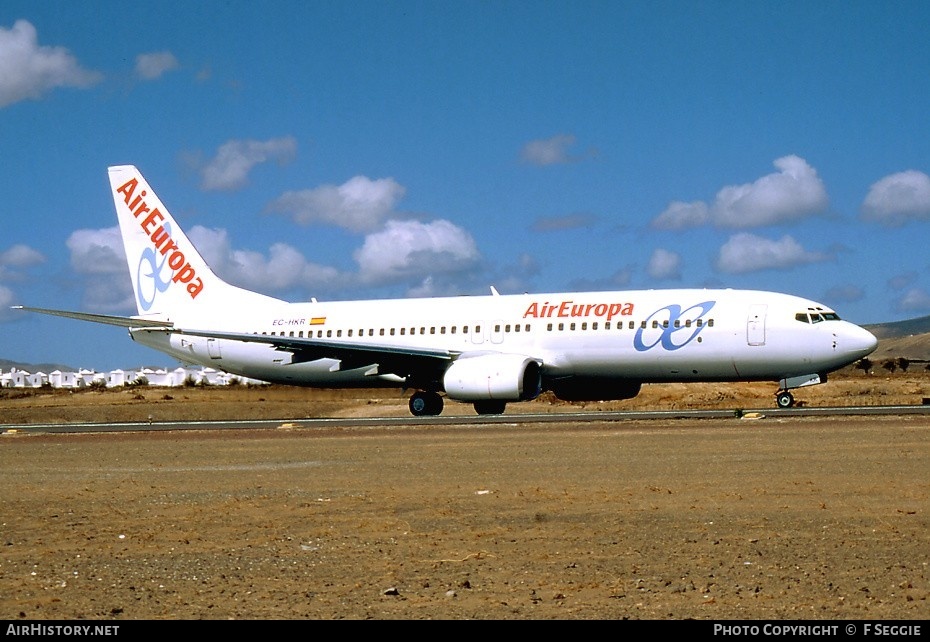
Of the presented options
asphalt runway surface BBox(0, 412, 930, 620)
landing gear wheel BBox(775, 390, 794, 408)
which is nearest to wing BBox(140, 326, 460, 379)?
landing gear wheel BBox(775, 390, 794, 408)

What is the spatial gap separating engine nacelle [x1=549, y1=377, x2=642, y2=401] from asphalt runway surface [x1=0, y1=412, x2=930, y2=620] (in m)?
16.6

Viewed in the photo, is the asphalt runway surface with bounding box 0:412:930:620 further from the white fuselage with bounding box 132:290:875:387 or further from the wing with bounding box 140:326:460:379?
the wing with bounding box 140:326:460:379

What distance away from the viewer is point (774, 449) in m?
20.7

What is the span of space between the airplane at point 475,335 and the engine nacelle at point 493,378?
0.14ft

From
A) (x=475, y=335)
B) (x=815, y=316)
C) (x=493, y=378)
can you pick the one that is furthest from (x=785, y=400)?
(x=475, y=335)

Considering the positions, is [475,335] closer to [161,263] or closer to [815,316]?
[815,316]

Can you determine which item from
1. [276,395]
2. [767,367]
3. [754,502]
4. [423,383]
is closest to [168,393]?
[276,395]

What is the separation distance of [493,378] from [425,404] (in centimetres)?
430

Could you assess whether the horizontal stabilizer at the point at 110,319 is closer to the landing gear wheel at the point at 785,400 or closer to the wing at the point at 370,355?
the wing at the point at 370,355

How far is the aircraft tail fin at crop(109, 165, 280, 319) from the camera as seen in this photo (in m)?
46.6

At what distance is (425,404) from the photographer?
4084 centimetres

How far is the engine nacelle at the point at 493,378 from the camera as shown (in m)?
37.1

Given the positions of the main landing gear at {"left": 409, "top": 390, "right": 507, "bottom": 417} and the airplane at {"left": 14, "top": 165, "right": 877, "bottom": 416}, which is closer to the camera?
the airplane at {"left": 14, "top": 165, "right": 877, "bottom": 416}

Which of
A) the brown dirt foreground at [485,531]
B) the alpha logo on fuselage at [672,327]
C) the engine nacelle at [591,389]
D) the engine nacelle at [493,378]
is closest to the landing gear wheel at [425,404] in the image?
the engine nacelle at [493,378]
